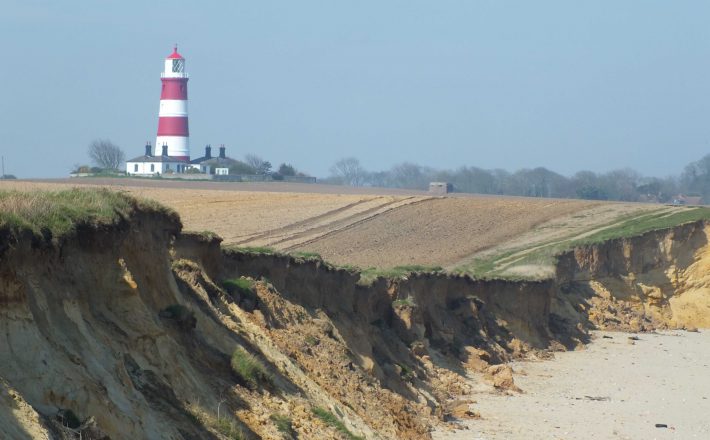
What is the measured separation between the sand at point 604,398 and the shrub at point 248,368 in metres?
5.62

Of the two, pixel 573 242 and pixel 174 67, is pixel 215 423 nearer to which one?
pixel 573 242

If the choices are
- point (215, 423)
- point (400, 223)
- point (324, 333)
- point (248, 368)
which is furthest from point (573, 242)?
point (215, 423)

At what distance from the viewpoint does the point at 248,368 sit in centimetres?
1809

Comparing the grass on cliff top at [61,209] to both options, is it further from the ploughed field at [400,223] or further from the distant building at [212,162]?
the distant building at [212,162]

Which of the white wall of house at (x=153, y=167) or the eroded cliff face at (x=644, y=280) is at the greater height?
the white wall of house at (x=153, y=167)

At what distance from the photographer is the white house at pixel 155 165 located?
98.4 metres

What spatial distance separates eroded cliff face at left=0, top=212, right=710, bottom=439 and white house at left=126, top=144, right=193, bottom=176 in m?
62.1

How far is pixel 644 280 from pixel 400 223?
1254cm

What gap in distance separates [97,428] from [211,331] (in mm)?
6778

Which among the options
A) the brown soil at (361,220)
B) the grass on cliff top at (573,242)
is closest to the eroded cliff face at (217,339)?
the grass on cliff top at (573,242)

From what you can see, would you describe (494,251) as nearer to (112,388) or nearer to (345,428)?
(345,428)

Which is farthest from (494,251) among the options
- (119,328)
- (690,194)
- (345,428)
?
(690,194)

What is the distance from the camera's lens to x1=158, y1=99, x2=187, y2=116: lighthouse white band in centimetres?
10256

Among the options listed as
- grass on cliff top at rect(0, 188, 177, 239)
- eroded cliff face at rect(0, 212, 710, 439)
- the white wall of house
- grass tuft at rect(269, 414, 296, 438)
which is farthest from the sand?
the white wall of house
